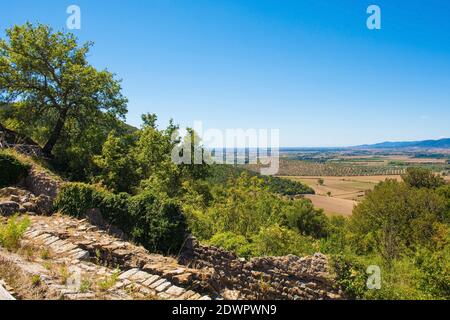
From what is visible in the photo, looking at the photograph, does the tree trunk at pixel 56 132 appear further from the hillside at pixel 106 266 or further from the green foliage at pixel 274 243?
the green foliage at pixel 274 243

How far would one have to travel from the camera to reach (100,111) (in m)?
20.8

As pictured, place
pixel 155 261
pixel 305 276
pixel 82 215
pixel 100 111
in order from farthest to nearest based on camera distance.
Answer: pixel 100 111, pixel 82 215, pixel 305 276, pixel 155 261

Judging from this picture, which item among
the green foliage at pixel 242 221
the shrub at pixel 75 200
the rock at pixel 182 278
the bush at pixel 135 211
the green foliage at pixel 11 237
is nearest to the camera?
the green foliage at pixel 11 237

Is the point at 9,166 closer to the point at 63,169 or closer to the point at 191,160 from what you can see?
the point at 63,169

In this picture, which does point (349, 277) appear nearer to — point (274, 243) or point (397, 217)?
point (274, 243)

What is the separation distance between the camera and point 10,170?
1336 cm

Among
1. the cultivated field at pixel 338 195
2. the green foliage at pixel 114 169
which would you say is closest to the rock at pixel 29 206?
the green foliage at pixel 114 169

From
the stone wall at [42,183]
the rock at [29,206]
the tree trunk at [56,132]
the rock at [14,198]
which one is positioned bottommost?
the rock at [29,206]

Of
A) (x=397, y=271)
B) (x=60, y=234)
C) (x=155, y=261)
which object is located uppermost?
(x=60, y=234)

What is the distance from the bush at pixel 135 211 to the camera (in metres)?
11.0

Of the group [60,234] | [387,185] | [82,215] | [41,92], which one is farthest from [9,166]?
[387,185]

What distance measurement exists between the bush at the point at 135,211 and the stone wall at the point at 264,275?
970 millimetres

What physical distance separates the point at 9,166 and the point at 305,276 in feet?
43.2

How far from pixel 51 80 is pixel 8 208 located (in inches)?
462
